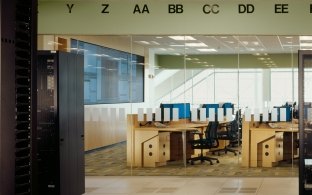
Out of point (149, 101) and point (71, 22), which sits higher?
point (71, 22)

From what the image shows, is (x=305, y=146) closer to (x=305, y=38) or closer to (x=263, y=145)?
(x=305, y=38)

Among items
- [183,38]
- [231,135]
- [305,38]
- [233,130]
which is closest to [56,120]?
[183,38]

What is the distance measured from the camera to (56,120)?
703 cm

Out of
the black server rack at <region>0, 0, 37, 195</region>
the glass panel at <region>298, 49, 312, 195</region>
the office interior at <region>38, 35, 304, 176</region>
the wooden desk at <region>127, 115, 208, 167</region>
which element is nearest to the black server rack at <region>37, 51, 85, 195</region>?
the glass panel at <region>298, 49, 312, 195</region>

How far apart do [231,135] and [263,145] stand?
4.26 feet

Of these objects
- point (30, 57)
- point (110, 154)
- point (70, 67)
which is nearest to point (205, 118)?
point (110, 154)

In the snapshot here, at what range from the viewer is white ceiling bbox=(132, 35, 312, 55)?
34.1 ft

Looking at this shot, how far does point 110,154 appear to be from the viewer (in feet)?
38.1

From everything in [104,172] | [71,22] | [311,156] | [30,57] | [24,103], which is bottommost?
[104,172]

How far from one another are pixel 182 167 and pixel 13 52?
9.97 metres

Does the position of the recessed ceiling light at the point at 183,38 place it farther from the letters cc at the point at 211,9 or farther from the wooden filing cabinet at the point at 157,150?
the wooden filing cabinet at the point at 157,150

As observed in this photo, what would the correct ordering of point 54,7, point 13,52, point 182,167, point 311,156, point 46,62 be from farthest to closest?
1. point 182,167
2. point 54,7
3. point 46,62
4. point 311,156
5. point 13,52

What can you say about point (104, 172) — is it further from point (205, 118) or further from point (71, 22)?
point (71, 22)

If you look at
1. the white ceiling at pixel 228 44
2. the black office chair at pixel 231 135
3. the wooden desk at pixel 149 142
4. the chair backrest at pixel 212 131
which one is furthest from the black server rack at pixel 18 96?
the chair backrest at pixel 212 131
